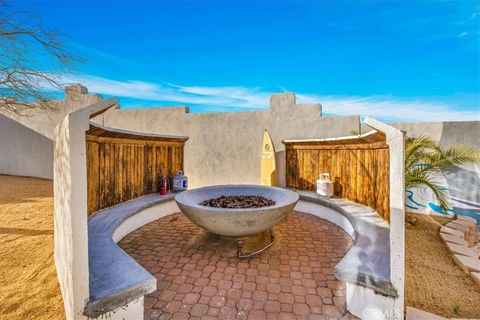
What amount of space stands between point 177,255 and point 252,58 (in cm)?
713

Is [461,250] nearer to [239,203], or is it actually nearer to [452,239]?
[452,239]

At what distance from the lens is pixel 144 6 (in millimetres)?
5477

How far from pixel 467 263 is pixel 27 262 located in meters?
6.67

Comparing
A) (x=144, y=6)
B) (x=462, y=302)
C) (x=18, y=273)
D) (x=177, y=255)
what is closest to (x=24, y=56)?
(x=144, y=6)

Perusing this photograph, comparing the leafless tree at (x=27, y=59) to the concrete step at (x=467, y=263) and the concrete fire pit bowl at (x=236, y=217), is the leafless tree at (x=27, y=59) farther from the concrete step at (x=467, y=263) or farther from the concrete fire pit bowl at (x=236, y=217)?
the concrete step at (x=467, y=263)

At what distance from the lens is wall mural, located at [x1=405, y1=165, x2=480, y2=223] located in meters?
5.55

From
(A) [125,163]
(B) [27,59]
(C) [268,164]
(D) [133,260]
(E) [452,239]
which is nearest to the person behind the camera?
(D) [133,260]

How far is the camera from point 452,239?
4.48m

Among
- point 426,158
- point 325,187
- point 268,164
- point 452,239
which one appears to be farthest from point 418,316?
point 268,164

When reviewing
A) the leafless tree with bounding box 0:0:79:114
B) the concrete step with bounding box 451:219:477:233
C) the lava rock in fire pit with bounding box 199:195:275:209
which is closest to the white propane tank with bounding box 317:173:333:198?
the lava rock in fire pit with bounding box 199:195:275:209

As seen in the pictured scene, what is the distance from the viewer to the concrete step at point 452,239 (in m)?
4.38

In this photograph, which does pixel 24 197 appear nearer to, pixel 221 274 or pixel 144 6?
pixel 144 6

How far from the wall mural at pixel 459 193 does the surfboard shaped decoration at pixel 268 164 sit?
3871 millimetres

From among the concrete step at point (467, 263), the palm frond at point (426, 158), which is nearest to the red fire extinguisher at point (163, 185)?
the palm frond at point (426, 158)
